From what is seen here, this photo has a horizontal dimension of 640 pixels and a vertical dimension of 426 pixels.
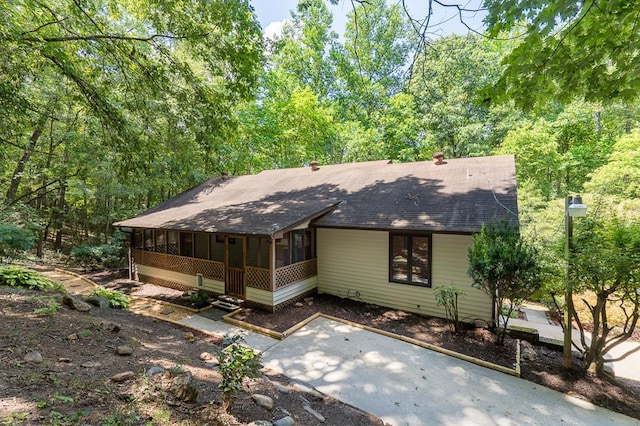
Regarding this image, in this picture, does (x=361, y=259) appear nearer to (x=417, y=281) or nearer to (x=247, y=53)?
(x=417, y=281)

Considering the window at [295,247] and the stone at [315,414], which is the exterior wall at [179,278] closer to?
the window at [295,247]

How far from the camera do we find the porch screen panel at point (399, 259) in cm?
838

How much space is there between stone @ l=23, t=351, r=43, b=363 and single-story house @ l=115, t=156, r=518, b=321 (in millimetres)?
4577

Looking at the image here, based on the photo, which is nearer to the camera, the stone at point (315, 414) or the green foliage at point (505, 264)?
the stone at point (315, 414)

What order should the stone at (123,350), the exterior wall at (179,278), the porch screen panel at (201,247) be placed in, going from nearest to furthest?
the stone at (123,350), the exterior wall at (179,278), the porch screen panel at (201,247)

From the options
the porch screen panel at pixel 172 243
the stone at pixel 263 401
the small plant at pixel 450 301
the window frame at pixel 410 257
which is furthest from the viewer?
the porch screen panel at pixel 172 243

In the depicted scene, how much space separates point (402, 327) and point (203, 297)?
20.6 ft

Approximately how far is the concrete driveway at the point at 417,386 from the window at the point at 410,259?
2219 mm

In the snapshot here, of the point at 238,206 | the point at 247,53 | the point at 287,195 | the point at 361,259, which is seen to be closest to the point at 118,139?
the point at 247,53

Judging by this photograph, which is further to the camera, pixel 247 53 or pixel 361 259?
pixel 361 259

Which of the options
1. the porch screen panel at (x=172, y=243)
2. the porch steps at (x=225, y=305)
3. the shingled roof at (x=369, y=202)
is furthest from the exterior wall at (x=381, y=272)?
the porch screen panel at (x=172, y=243)

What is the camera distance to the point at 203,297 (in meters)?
9.36

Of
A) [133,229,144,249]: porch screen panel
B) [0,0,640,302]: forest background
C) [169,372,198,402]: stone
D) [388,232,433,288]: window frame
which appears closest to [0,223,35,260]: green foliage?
[0,0,640,302]: forest background

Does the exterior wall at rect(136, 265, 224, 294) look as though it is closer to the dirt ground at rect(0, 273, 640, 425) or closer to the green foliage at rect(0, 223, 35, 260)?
the dirt ground at rect(0, 273, 640, 425)
